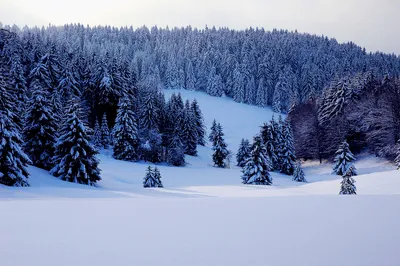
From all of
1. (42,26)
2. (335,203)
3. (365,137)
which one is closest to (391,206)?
(335,203)

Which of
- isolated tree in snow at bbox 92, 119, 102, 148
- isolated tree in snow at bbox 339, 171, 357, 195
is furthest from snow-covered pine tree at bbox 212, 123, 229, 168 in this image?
isolated tree in snow at bbox 339, 171, 357, 195

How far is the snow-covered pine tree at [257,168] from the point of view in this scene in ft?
91.6

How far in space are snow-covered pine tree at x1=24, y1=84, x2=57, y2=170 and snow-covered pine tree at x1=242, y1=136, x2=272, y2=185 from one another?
17.2 m

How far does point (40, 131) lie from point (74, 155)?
4119mm

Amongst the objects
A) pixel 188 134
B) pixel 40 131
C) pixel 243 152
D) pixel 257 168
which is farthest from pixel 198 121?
pixel 40 131

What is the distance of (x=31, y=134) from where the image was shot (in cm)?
2292

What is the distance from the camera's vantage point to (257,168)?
28203 millimetres

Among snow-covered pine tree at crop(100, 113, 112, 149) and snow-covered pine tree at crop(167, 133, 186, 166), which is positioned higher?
snow-covered pine tree at crop(100, 113, 112, 149)

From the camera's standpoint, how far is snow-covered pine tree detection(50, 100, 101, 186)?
20.8 metres

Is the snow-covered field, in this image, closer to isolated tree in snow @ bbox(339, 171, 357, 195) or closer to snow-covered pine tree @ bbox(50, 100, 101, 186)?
isolated tree in snow @ bbox(339, 171, 357, 195)

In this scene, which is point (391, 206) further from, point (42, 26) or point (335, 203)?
point (42, 26)

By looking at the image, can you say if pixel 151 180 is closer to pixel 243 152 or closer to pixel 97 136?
pixel 97 136

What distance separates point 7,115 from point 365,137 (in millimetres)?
47868

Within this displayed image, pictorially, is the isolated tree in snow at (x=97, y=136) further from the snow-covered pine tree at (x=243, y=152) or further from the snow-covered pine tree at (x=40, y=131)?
the snow-covered pine tree at (x=243, y=152)
